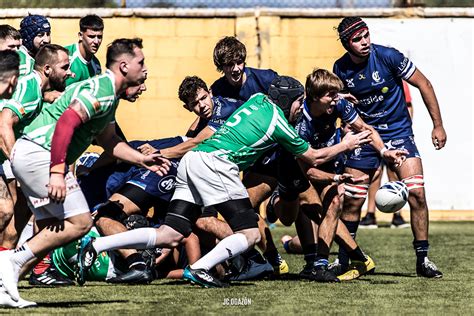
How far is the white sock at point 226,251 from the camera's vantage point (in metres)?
7.63

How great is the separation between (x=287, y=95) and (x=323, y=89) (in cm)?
33

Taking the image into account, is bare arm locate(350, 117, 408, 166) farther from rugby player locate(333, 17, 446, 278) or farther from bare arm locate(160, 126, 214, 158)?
bare arm locate(160, 126, 214, 158)

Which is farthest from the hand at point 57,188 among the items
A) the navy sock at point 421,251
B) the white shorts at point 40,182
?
the navy sock at point 421,251

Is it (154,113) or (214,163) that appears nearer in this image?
(214,163)

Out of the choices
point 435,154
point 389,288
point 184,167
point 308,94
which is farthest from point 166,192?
point 435,154

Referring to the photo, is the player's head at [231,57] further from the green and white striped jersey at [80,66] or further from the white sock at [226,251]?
the white sock at [226,251]

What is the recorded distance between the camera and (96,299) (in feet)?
23.6

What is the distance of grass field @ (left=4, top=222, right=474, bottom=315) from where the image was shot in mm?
6672

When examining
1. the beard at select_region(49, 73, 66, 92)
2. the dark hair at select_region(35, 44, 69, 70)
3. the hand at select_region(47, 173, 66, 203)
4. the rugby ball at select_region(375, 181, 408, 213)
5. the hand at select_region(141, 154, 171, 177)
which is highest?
the dark hair at select_region(35, 44, 69, 70)

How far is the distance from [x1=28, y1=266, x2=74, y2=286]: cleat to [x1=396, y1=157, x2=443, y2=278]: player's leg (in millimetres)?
2806

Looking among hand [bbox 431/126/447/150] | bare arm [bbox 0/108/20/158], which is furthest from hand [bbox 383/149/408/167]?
bare arm [bbox 0/108/20/158]

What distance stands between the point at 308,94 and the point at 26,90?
2.17 metres

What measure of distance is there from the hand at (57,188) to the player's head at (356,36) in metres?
3.24

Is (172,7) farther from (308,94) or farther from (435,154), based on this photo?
(308,94)
